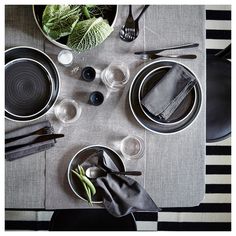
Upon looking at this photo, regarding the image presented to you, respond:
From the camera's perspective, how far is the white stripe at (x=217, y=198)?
1.64 m

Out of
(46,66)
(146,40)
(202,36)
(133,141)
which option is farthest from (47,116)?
(202,36)

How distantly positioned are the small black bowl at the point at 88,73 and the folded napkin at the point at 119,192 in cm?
21

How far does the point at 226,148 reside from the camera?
1638mm

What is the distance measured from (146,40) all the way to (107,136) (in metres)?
0.31

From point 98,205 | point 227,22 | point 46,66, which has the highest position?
point 227,22

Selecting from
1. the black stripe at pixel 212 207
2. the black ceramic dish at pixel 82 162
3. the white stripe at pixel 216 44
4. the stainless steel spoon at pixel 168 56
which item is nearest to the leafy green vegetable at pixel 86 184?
the black ceramic dish at pixel 82 162

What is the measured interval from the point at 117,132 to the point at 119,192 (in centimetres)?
17

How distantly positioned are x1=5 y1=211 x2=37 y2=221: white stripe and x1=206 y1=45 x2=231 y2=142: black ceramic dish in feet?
2.67

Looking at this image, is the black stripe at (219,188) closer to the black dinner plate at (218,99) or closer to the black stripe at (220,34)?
the black dinner plate at (218,99)

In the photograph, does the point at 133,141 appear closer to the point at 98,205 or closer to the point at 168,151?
the point at 168,151

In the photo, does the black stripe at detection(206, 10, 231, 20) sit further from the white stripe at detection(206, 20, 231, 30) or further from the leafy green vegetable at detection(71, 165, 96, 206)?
the leafy green vegetable at detection(71, 165, 96, 206)

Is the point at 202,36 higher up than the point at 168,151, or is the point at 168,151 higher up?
the point at 202,36

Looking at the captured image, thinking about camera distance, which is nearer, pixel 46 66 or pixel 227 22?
pixel 46 66

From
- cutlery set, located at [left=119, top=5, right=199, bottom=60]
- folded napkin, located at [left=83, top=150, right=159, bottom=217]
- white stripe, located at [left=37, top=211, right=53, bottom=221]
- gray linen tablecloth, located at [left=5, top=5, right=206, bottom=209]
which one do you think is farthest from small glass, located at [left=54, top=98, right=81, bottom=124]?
white stripe, located at [left=37, top=211, right=53, bottom=221]
